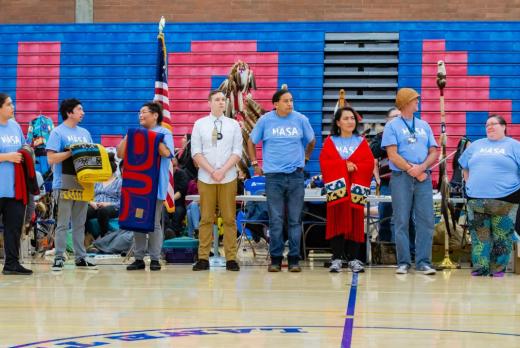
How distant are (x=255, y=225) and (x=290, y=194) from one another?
2.16 metres

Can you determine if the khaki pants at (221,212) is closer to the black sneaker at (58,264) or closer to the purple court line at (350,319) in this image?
the black sneaker at (58,264)

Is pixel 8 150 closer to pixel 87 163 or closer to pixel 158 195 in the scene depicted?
pixel 87 163

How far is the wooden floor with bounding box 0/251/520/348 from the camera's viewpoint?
4508 millimetres

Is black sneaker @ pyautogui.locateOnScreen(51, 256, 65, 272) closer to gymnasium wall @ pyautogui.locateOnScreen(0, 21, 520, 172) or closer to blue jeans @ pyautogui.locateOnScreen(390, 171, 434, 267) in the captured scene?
blue jeans @ pyautogui.locateOnScreen(390, 171, 434, 267)

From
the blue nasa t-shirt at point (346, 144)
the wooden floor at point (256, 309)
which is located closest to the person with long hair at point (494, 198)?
the wooden floor at point (256, 309)

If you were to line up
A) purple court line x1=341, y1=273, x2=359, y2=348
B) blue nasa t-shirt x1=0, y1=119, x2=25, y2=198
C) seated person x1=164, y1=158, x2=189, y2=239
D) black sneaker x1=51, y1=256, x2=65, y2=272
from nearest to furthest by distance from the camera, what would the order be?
purple court line x1=341, y1=273, x2=359, y2=348 < blue nasa t-shirt x1=0, y1=119, x2=25, y2=198 < black sneaker x1=51, y1=256, x2=65, y2=272 < seated person x1=164, y1=158, x2=189, y2=239

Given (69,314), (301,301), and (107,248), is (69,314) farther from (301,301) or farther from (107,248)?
(107,248)

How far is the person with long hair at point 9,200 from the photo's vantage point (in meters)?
8.05

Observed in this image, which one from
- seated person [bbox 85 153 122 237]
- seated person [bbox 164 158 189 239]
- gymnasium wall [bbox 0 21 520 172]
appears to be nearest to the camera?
seated person [bbox 85 153 122 237]

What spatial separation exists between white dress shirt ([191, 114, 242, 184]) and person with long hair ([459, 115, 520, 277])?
2011 millimetres

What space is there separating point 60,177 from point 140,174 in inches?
26.7

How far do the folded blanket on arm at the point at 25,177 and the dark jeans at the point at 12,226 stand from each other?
3.1 inches

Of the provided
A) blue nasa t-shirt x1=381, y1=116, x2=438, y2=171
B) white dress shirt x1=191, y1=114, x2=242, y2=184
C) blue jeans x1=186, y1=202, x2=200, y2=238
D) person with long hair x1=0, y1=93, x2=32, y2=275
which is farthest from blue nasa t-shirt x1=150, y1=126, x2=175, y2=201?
blue jeans x1=186, y1=202, x2=200, y2=238

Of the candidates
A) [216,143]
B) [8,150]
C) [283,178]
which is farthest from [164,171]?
[8,150]
